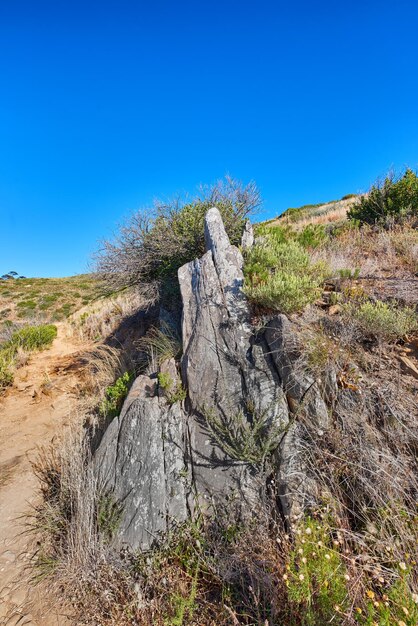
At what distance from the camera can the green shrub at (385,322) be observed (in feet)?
10.6

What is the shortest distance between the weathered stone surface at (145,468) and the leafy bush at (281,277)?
1981 mm

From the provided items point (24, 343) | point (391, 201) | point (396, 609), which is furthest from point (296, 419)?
point (24, 343)

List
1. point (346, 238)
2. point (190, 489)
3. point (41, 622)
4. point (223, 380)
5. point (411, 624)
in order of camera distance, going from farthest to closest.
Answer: point (346, 238)
point (223, 380)
point (190, 489)
point (41, 622)
point (411, 624)

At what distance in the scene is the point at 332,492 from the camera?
97.8 inches

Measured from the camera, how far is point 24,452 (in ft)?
16.1

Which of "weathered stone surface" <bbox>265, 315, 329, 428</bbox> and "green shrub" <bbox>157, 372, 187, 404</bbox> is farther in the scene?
"green shrub" <bbox>157, 372, 187, 404</bbox>

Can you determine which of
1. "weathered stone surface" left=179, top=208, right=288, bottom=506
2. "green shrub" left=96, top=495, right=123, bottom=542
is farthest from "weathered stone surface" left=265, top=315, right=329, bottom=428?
"green shrub" left=96, top=495, right=123, bottom=542

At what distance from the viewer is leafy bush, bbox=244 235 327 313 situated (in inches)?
147

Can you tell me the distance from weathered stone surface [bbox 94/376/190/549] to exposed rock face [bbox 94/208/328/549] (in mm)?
10

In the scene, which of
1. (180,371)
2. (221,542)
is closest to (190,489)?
(221,542)

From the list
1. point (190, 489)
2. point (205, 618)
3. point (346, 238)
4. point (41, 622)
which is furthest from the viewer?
point (346, 238)

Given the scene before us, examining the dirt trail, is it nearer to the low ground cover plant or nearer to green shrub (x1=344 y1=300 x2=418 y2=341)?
the low ground cover plant

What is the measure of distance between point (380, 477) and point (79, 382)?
7154mm

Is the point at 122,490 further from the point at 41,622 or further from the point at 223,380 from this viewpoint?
the point at 223,380
